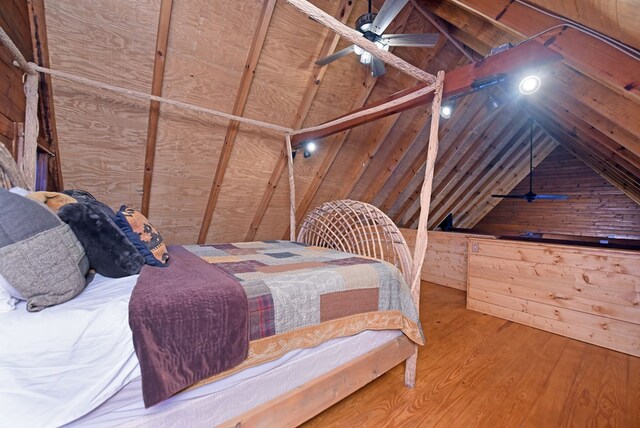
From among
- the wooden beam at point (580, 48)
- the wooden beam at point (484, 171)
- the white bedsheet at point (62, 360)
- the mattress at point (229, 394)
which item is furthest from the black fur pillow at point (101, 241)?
the wooden beam at point (484, 171)

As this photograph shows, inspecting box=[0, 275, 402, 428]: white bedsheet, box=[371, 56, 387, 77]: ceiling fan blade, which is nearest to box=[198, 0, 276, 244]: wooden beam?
box=[371, 56, 387, 77]: ceiling fan blade

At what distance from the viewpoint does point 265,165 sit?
335 cm

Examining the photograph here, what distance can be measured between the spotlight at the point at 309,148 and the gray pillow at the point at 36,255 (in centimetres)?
252

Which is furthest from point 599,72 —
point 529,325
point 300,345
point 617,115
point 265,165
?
point 265,165

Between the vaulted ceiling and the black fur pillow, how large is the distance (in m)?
1.60

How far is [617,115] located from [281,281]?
94.0 inches

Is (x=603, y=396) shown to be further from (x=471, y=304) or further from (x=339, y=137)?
(x=339, y=137)

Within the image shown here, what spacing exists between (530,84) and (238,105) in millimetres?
2449

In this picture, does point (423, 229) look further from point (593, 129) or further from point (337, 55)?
point (593, 129)

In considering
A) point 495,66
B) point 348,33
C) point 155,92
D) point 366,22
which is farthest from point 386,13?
point 155,92

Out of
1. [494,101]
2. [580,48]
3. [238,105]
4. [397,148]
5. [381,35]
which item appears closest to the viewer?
[580,48]

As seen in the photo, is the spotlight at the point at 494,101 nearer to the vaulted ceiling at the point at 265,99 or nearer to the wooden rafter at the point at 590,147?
the vaulted ceiling at the point at 265,99

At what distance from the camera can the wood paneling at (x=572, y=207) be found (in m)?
5.38

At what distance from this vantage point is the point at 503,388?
5.72 feet
